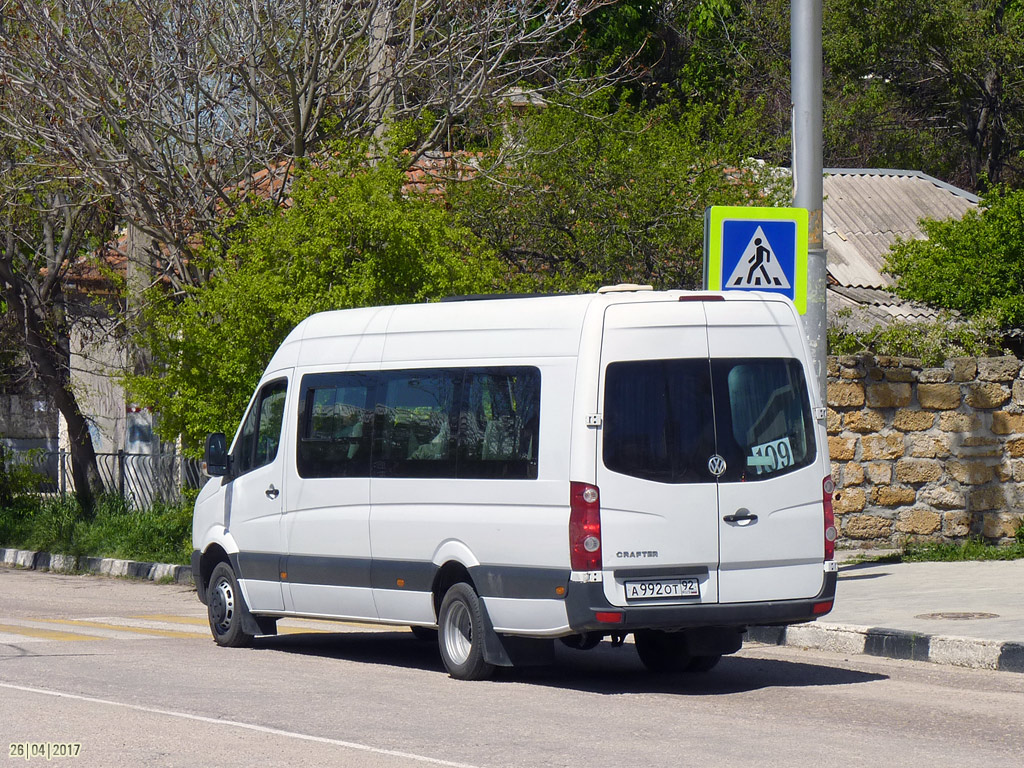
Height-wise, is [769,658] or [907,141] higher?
[907,141]

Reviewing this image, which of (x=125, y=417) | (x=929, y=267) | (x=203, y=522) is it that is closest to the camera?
(x=203, y=522)

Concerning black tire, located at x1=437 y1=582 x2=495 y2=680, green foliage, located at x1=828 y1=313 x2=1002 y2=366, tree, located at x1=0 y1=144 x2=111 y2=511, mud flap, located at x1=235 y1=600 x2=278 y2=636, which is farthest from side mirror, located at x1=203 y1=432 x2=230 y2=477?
tree, located at x1=0 y1=144 x2=111 y2=511

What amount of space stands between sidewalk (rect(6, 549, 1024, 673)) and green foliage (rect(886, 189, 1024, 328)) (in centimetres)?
658

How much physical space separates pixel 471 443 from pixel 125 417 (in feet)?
50.9

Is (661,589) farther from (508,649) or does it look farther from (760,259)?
(760,259)

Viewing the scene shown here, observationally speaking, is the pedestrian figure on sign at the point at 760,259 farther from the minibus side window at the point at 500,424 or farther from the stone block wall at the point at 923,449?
the stone block wall at the point at 923,449

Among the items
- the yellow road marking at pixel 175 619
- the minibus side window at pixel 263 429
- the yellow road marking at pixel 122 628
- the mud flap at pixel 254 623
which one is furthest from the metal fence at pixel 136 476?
the mud flap at pixel 254 623

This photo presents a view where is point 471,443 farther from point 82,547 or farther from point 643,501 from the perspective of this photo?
point 82,547

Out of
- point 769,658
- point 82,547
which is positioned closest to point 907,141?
point 82,547

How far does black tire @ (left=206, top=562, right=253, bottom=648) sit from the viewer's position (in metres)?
11.6

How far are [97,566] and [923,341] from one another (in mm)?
10376

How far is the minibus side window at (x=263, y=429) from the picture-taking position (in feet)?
37.3

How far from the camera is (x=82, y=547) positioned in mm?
19781
